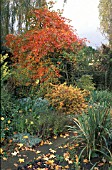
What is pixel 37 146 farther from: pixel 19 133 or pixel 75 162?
pixel 75 162

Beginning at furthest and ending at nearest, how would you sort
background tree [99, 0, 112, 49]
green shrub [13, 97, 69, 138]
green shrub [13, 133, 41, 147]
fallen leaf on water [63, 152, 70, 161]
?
background tree [99, 0, 112, 49]
green shrub [13, 97, 69, 138]
green shrub [13, 133, 41, 147]
fallen leaf on water [63, 152, 70, 161]

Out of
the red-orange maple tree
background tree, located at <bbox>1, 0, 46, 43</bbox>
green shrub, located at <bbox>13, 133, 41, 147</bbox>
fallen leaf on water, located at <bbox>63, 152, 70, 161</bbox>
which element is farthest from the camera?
background tree, located at <bbox>1, 0, 46, 43</bbox>

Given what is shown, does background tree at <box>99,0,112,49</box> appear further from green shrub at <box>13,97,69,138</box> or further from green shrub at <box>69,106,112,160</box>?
green shrub at <box>69,106,112,160</box>

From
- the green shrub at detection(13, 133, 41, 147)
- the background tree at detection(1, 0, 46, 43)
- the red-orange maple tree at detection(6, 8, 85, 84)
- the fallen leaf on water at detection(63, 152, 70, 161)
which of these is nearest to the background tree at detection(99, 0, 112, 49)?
the background tree at detection(1, 0, 46, 43)

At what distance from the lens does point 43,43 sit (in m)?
7.81

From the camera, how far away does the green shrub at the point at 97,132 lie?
427 cm

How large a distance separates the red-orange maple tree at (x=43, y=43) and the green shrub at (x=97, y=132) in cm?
319

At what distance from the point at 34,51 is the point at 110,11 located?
11995mm

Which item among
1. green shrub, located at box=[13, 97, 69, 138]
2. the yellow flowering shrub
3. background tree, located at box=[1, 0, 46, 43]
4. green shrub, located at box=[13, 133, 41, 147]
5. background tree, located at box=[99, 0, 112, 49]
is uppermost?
background tree, located at box=[99, 0, 112, 49]

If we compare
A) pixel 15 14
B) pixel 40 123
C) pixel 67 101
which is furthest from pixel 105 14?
pixel 40 123

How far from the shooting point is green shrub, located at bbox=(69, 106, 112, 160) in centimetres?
427

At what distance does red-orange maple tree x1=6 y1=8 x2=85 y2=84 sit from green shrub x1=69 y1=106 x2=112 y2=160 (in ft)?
10.5

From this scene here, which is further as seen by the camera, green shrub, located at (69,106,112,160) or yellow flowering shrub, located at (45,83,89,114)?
yellow flowering shrub, located at (45,83,89,114)

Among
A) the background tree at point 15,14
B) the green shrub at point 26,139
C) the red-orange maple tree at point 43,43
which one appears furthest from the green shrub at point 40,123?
the background tree at point 15,14
